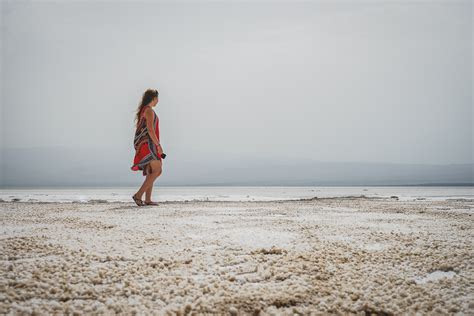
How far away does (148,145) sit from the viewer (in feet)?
26.1

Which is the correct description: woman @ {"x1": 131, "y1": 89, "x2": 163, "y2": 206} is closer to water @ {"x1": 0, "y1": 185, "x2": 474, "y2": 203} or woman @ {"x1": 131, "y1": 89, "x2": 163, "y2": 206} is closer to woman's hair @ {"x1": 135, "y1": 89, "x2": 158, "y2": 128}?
woman's hair @ {"x1": 135, "y1": 89, "x2": 158, "y2": 128}

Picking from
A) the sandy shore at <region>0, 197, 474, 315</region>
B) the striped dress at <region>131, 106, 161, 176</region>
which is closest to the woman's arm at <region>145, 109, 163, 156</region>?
the striped dress at <region>131, 106, 161, 176</region>

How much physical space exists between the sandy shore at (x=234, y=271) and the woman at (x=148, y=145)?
11.3ft

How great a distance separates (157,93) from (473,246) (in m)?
6.66

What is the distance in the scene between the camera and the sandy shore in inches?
82.7

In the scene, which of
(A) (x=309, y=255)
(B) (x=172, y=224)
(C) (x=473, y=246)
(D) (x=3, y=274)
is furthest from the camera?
(B) (x=172, y=224)

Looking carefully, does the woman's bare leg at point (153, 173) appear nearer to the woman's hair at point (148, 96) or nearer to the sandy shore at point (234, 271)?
the woman's hair at point (148, 96)

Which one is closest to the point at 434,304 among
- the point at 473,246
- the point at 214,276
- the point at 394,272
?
the point at 394,272

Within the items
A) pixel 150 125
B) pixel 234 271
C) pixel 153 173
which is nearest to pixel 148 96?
pixel 150 125

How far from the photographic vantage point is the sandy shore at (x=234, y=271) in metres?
2.10

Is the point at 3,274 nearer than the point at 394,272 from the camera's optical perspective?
Yes

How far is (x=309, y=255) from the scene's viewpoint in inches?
122

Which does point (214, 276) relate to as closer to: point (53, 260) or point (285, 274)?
point (285, 274)

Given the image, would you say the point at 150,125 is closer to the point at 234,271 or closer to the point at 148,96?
the point at 148,96
